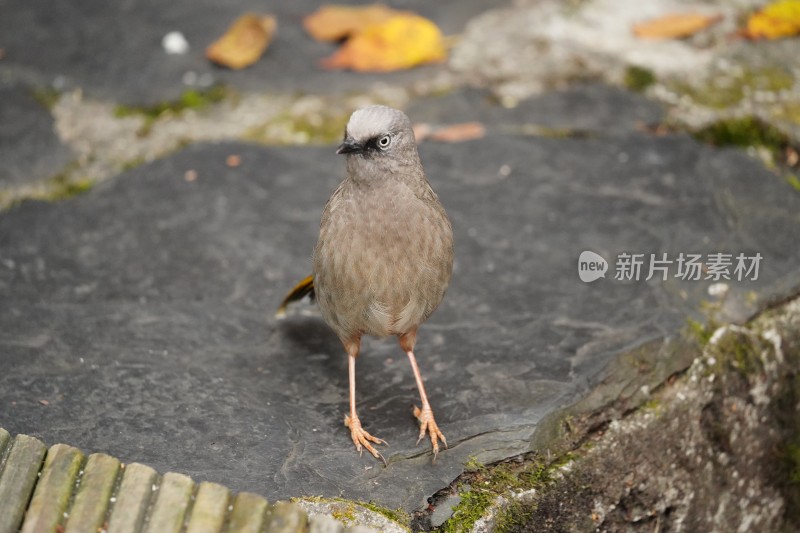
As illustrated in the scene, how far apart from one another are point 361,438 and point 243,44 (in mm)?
2993

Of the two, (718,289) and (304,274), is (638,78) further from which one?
(304,274)

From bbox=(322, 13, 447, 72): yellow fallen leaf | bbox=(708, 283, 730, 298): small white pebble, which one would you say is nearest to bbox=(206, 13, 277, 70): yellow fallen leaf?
bbox=(322, 13, 447, 72): yellow fallen leaf

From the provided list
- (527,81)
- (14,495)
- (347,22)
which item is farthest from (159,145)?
(14,495)

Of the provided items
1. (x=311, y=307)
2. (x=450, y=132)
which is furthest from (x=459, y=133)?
(x=311, y=307)

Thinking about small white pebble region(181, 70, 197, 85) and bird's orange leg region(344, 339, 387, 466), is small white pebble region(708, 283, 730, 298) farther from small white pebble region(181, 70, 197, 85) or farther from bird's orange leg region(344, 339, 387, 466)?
small white pebble region(181, 70, 197, 85)

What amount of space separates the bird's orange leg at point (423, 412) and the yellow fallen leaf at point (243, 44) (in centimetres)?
253

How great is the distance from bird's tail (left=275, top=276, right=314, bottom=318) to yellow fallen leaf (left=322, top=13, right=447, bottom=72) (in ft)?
6.13

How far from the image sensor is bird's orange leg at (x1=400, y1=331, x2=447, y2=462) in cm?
364

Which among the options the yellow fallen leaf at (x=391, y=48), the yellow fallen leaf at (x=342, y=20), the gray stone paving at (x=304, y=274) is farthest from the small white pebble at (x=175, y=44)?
the yellow fallen leaf at (x=391, y=48)

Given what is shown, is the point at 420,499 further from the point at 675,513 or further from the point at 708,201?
the point at 708,201

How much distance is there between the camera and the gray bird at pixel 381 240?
3.55 metres

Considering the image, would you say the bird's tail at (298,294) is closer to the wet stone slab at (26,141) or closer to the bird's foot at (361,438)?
the bird's foot at (361,438)

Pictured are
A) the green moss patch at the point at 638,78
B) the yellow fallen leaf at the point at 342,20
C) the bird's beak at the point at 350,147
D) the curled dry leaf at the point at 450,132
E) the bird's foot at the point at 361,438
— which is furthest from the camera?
the yellow fallen leaf at the point at 342,20

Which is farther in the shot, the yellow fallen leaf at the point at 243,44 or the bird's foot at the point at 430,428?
the yellow fallen leaf at the point at 243,44
